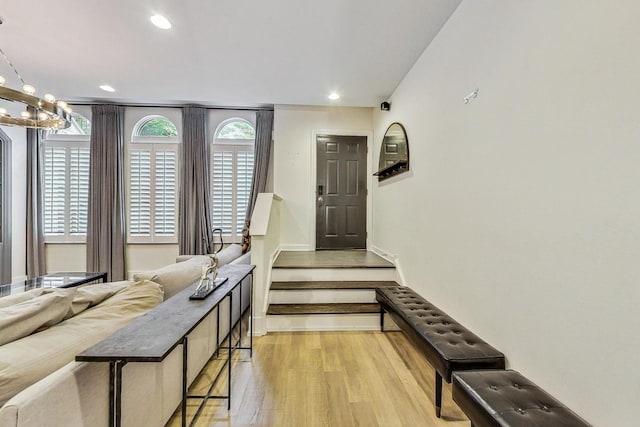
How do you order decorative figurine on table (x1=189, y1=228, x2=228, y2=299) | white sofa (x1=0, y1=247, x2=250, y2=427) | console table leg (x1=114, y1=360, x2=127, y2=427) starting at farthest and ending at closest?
decorative figurine on table (x1=189, y1=228, x2=228, y2=299) → console table leg (x1=114, y1=360, x2=127, y2=427) → white sofa (x1=0, y1=247, x2=250, y2=427)

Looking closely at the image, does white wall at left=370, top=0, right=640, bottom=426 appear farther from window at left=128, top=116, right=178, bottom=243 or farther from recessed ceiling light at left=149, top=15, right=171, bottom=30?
window at left=128, top=116, right=178, bottom=243

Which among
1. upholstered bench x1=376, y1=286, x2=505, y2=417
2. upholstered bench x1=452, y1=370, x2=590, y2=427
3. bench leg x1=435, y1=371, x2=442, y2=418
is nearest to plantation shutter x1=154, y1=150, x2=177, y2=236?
upholstered bench x1=376, y1=286, x2=505, y2=417

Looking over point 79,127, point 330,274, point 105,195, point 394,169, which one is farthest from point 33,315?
point 79,127

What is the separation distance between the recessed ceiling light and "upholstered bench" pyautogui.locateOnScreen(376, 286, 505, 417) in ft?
10.9

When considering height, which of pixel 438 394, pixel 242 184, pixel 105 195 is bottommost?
pixel 438 394

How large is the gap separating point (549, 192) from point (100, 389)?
86.3 inches

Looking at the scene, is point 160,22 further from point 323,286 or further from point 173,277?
point 323,286

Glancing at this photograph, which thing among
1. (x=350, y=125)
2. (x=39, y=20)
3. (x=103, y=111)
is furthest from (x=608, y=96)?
(x=103, y=111)

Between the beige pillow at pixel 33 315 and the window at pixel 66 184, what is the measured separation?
456 centimetres

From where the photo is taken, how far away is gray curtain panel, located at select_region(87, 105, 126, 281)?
176 inches

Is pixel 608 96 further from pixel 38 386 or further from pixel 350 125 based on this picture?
pixel 350 125

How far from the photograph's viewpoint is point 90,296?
146 cm

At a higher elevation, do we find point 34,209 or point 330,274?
point 34,209

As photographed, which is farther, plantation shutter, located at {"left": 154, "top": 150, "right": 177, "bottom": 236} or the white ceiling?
plantation shutter, located at {"left": 154, "top": 150, "right": 177, "bottom": 236}
